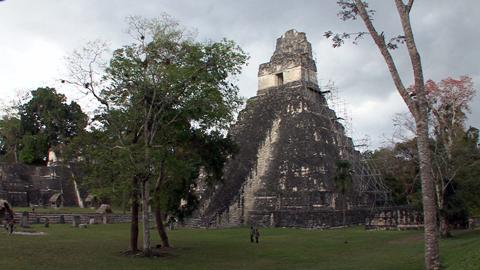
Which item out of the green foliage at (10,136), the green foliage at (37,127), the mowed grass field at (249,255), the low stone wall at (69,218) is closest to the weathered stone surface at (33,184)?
the green foliage at (37,127)

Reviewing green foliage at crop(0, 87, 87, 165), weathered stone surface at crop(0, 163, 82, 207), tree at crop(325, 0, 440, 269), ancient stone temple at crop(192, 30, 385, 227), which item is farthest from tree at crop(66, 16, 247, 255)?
green foliage at crop(0, 87, 87, 165)

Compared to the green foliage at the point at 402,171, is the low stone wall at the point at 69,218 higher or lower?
lower

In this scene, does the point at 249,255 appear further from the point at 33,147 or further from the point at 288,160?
the point at 33,147

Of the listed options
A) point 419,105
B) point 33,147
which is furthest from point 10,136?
point 419,105

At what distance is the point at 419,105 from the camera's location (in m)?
9.34

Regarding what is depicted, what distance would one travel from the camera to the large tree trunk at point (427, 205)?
892 cm

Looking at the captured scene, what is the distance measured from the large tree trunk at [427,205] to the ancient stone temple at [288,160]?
20656mm

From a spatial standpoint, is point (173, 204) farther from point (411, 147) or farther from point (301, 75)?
point (301, 75)

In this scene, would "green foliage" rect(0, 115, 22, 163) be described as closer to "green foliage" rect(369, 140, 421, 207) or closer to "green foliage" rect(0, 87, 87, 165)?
"green foliage" rect(0, 87, 87, 165)

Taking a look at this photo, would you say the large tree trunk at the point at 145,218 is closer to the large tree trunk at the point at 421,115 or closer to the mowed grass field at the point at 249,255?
the mowed grass field at the point at 249,255

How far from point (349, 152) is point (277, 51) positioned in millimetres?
10757

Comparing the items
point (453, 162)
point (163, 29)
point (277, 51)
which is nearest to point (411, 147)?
point (453, 162)

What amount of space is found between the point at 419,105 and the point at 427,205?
195cm

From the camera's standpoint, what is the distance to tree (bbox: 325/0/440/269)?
9.04 metres
